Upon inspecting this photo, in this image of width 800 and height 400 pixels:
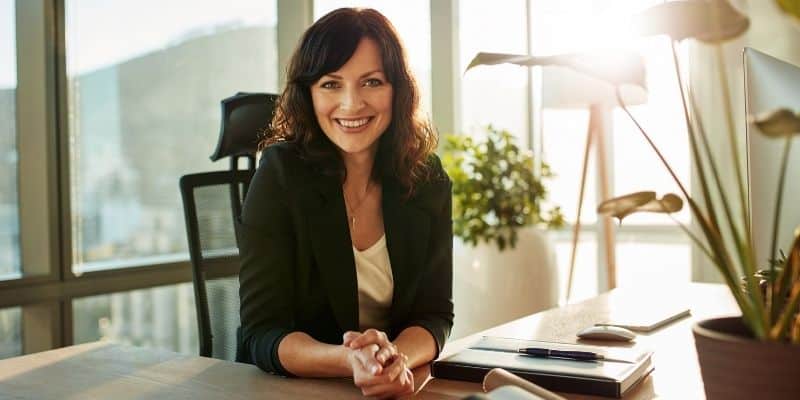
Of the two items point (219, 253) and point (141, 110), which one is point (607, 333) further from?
point (141, 110)

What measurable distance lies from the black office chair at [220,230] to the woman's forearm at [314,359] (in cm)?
65

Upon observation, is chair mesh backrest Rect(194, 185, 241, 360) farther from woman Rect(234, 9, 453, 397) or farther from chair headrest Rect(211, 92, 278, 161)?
woman Rect(234, 9, 453, 397)

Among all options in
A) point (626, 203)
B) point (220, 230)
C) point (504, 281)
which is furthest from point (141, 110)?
point (626, 203)

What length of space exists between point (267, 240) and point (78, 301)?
5.98 feet

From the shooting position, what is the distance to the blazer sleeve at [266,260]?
57.9 inches

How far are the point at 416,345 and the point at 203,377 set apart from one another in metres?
0.38

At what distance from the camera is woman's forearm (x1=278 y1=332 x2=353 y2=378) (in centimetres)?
124

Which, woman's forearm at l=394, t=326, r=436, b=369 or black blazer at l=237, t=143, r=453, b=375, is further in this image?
black blazer at l=237, t=143, r=453, b=375

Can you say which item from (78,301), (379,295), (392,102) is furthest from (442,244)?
(78,301)

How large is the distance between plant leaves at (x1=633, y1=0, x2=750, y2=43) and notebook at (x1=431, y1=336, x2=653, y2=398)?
0.51 m

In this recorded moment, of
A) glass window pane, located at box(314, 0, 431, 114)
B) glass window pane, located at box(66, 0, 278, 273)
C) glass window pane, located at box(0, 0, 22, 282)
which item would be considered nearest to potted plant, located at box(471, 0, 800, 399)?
glass window pane, located at box(0, 0, 22, 282)

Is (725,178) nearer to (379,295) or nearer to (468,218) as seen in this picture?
(468,218)

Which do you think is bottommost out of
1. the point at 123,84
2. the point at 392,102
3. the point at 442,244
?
the point at 442,244

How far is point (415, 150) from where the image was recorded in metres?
1.78
